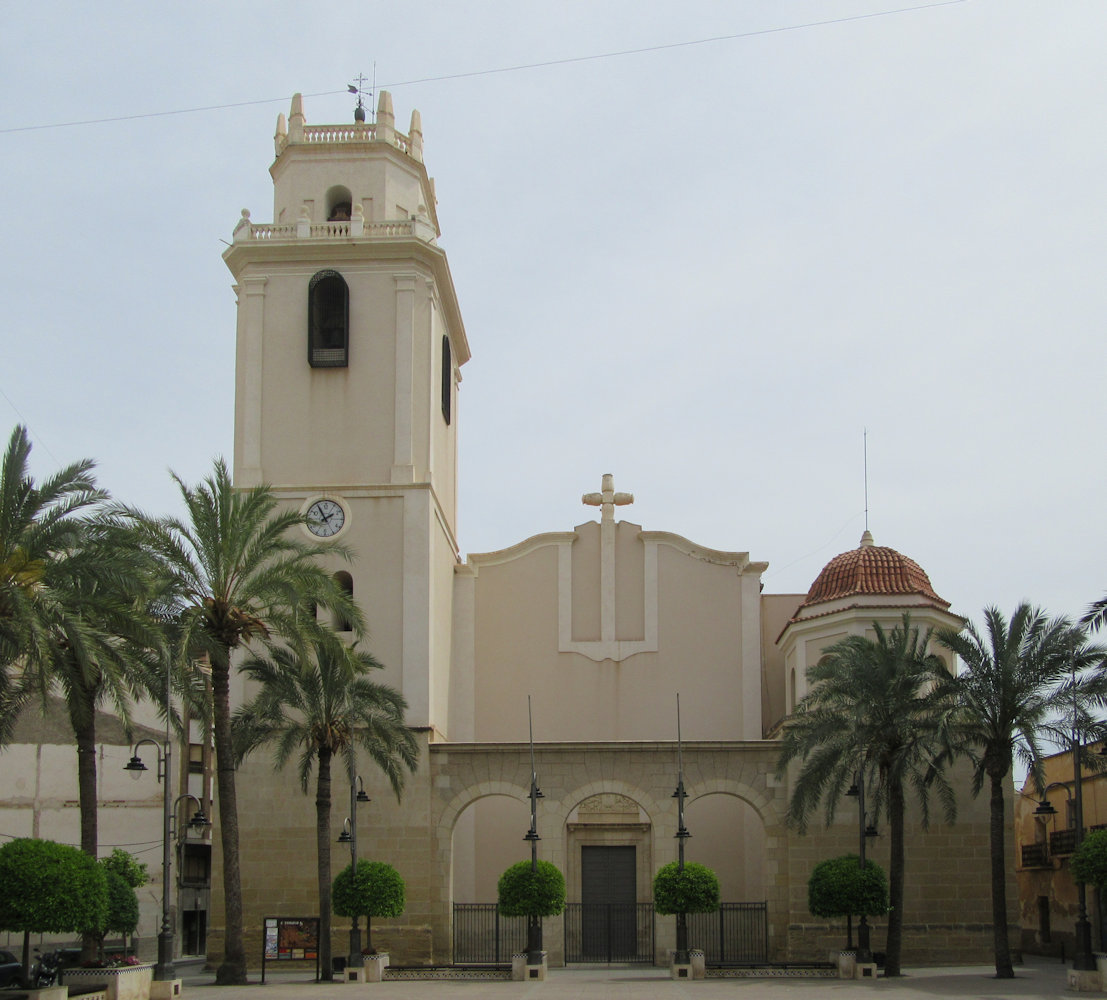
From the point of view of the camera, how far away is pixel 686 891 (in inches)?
1276

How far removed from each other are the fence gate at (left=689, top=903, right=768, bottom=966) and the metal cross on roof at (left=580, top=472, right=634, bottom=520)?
38.7 ft

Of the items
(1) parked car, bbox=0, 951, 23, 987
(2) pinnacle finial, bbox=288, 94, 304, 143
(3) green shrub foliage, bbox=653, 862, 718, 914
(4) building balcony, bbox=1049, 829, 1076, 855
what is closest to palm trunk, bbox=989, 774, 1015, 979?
(3) green shrub foliage, bbox=653, 862, 718, 914

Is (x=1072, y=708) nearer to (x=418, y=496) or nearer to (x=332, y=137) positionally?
(x=418, y=496)

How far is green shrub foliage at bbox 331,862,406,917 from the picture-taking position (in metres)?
31.7

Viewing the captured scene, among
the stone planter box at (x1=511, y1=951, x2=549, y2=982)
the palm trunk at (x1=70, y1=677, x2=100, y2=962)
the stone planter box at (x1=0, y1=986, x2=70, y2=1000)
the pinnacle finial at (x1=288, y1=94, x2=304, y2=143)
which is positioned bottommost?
the stone planter box at (x1=511, y1=951, x2=549, y2=982)

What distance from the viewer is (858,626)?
3838 cm

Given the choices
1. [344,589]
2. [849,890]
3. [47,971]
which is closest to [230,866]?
[47,971]

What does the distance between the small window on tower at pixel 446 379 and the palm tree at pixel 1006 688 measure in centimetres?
1633

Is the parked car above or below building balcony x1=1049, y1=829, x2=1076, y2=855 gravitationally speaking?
below

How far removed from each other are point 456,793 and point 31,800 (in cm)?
1405

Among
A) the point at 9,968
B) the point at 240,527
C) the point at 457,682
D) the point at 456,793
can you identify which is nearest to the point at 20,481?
the point at 240,527

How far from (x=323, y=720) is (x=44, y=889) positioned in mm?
8676

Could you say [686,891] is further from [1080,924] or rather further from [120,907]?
[120,907]

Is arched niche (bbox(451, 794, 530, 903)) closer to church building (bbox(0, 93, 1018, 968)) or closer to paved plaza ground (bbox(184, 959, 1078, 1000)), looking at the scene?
church building (bbox(0, 93, 1018, 968))
